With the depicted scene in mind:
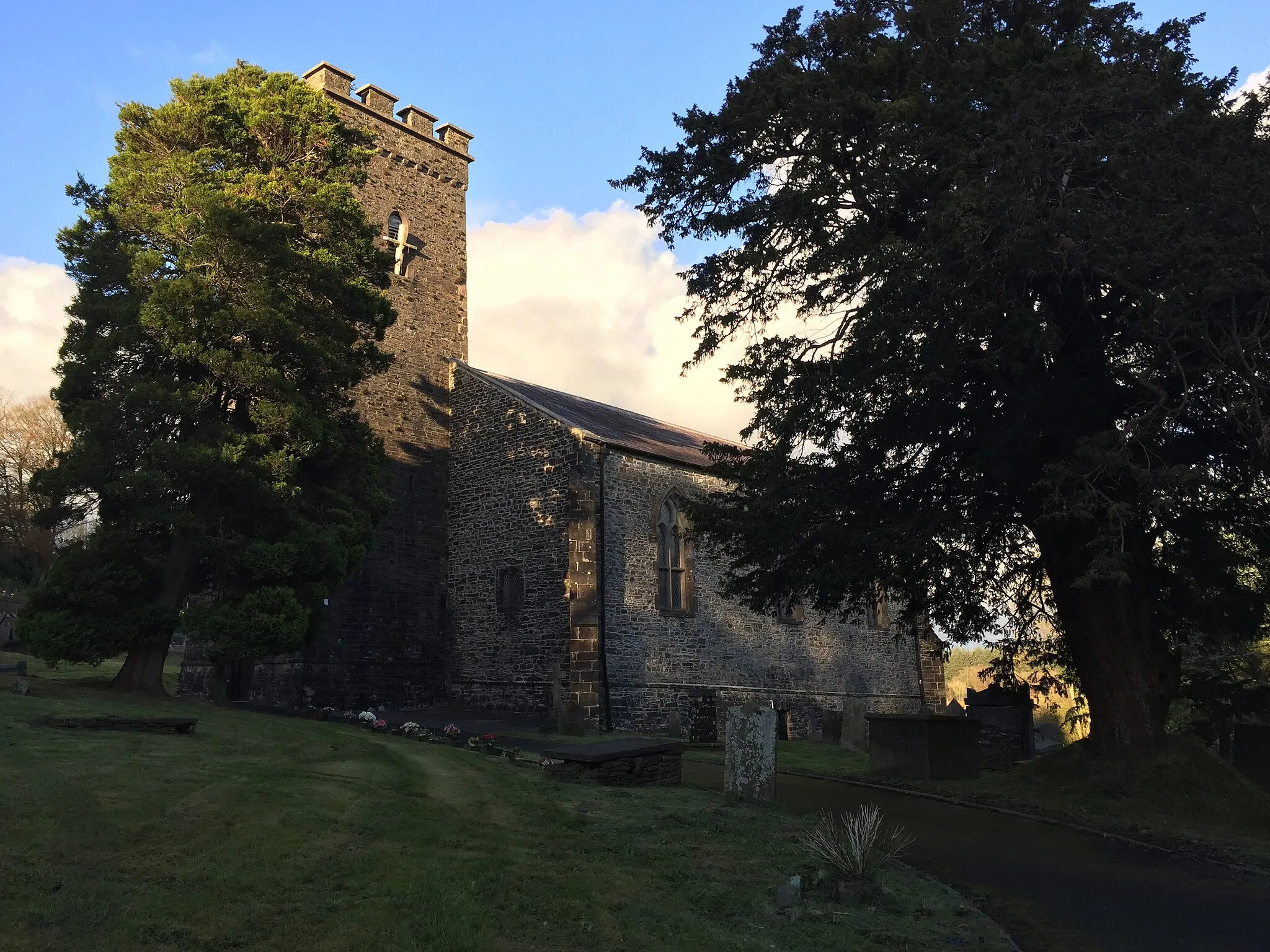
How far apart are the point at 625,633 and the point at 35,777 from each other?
1520 cm

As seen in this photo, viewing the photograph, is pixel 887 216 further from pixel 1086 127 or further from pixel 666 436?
pixel 666 436

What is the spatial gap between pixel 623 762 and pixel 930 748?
215 inches

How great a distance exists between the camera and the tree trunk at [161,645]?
15812 millimetres

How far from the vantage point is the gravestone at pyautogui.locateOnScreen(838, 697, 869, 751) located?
19.9 metres

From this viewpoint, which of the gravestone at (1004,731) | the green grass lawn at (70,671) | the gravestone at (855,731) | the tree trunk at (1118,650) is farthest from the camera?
the gravestone at (855,731)

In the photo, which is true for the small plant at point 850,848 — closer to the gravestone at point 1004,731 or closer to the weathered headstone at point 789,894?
the weathered headstone at point 789,894

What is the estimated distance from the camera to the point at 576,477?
22.1m

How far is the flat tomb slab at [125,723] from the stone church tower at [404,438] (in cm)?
866

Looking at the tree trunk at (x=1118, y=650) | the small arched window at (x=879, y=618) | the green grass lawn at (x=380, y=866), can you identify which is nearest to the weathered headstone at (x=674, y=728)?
the tree trunk at (x=1118, y=650)

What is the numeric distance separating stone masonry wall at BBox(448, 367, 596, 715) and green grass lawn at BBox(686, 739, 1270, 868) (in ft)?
35.7

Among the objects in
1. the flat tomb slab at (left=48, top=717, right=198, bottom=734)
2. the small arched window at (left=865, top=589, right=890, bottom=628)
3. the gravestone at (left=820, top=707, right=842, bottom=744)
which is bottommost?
the gravestone at (left=820, top=707, right=842, bottom=744)

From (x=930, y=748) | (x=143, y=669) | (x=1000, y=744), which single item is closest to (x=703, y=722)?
(x=1000, y=744)

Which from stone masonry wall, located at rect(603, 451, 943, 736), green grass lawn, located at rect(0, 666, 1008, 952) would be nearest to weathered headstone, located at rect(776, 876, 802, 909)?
green grass lawn, located at rect(0, 666, 1008, 952)

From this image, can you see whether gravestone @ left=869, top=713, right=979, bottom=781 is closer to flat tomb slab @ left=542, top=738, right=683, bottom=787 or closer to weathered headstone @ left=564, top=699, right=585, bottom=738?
flat tomb slab @ left=542, top=738, right=683, bottom=787
